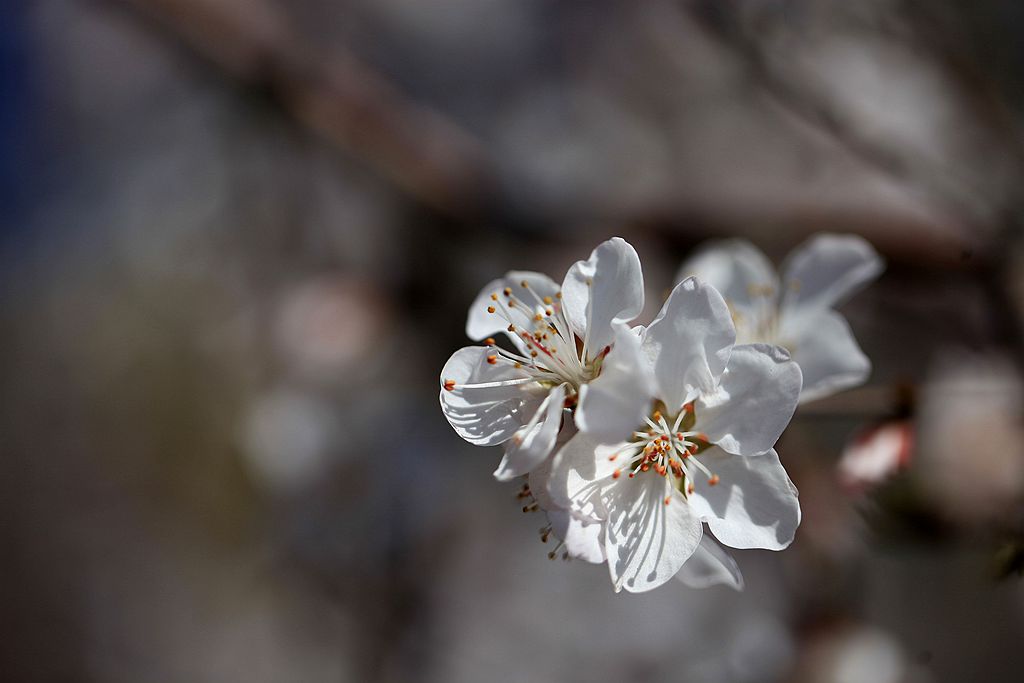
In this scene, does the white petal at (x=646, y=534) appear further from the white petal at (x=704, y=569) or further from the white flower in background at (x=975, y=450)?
the white flower in background at (x=975, y=450)

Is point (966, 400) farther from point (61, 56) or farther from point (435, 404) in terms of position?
point (61, 56)

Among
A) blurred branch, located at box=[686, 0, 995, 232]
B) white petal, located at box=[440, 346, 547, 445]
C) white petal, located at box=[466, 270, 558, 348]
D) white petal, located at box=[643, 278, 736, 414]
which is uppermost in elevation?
blurred branch, located at box=[686, 0, 995, 232]

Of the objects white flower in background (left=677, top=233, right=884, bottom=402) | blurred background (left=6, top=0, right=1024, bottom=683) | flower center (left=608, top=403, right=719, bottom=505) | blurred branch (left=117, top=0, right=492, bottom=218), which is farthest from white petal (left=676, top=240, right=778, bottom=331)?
blurred branch (left=117, top=0, right=492, bottom=218)

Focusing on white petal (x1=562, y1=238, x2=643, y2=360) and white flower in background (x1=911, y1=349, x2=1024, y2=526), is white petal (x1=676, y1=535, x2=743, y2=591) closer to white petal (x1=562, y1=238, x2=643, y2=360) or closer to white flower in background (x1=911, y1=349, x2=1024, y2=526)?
white petal (x1=562, y1=238, x2=643, y2=360)

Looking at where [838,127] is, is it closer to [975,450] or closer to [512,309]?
[975,450]

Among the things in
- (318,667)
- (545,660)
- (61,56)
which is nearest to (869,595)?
(545,660)

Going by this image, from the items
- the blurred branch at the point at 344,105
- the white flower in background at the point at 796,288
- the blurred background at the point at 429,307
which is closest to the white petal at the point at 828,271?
the white flower in background at the point at 796,288

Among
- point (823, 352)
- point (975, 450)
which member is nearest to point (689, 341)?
point (823, 352)
